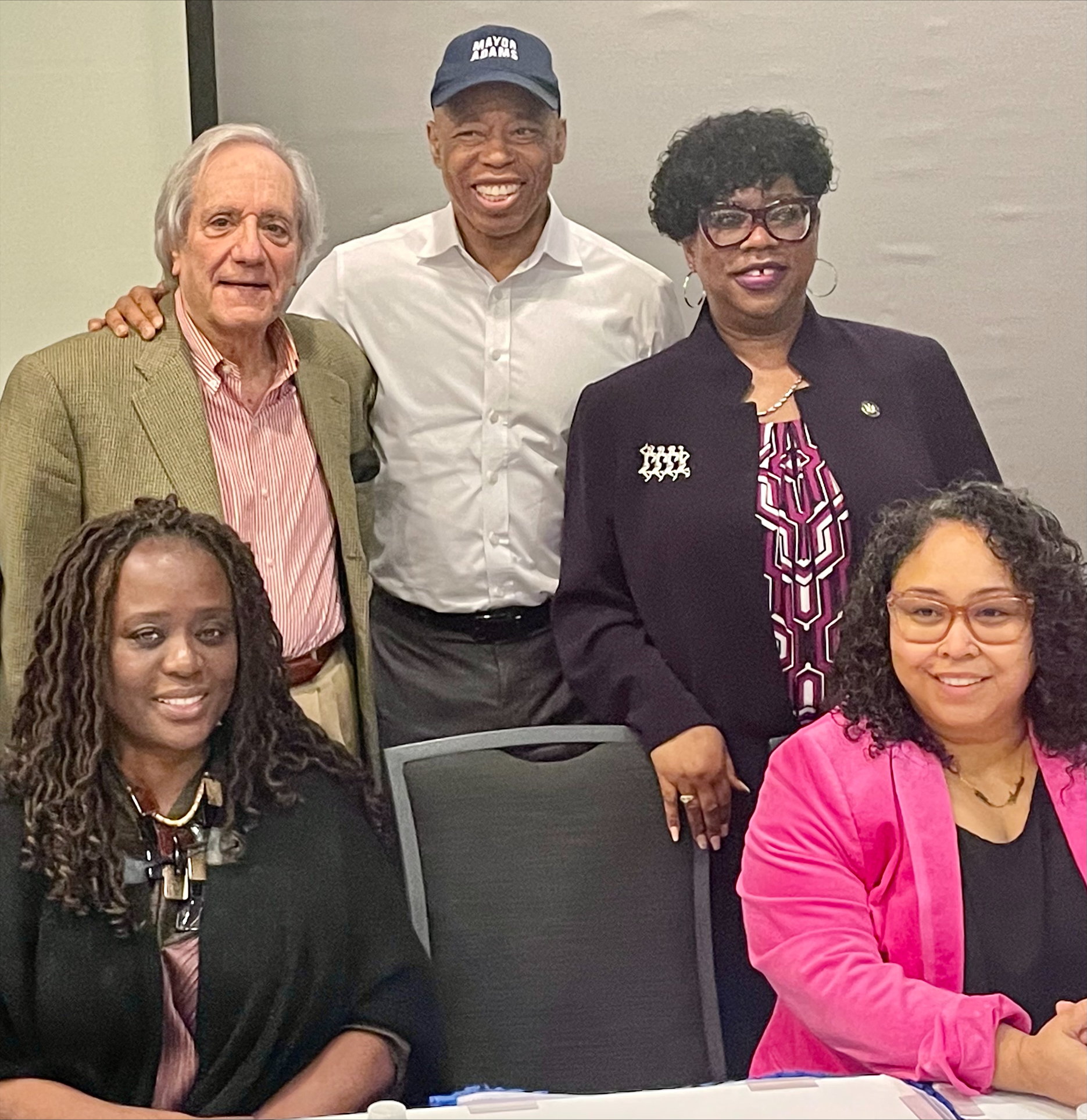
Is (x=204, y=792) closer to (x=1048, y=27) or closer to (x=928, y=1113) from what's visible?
(x=928, y=1113)

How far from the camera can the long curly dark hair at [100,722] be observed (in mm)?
1423

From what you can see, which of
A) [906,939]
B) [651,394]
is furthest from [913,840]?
[651,394]

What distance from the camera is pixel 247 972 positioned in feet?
4.82

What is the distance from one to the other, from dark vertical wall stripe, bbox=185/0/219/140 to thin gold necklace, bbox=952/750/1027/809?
3.51 feet

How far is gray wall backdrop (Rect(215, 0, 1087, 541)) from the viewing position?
163 centimetres

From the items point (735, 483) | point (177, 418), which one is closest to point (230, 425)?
point (177, 418)

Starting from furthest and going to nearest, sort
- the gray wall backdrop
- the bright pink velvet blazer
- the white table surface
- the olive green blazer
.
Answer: the gray wall backdrop < the olive green blazer < the bright pink velvet blazer < the white table surface

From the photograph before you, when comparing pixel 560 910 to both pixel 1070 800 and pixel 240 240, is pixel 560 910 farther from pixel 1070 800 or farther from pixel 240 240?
pixel 240 240

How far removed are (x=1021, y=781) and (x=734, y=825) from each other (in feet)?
1.08

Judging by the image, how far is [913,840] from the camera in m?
1.43

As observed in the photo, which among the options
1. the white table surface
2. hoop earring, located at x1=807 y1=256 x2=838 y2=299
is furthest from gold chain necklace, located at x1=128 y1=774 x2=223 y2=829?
hoop earring, located at x1=807 y1=256 x2=838 y2=299

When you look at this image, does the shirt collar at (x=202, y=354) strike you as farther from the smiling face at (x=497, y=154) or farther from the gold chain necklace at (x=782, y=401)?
the gold chain necklace at (x=782, y=401)

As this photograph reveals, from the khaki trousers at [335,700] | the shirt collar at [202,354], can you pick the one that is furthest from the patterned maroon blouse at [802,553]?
the shirt collar at [202,354]

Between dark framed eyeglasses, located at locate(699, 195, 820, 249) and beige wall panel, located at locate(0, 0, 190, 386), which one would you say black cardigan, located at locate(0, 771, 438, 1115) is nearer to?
beige wall panel, located at locate(0, 0, 190, 386)
